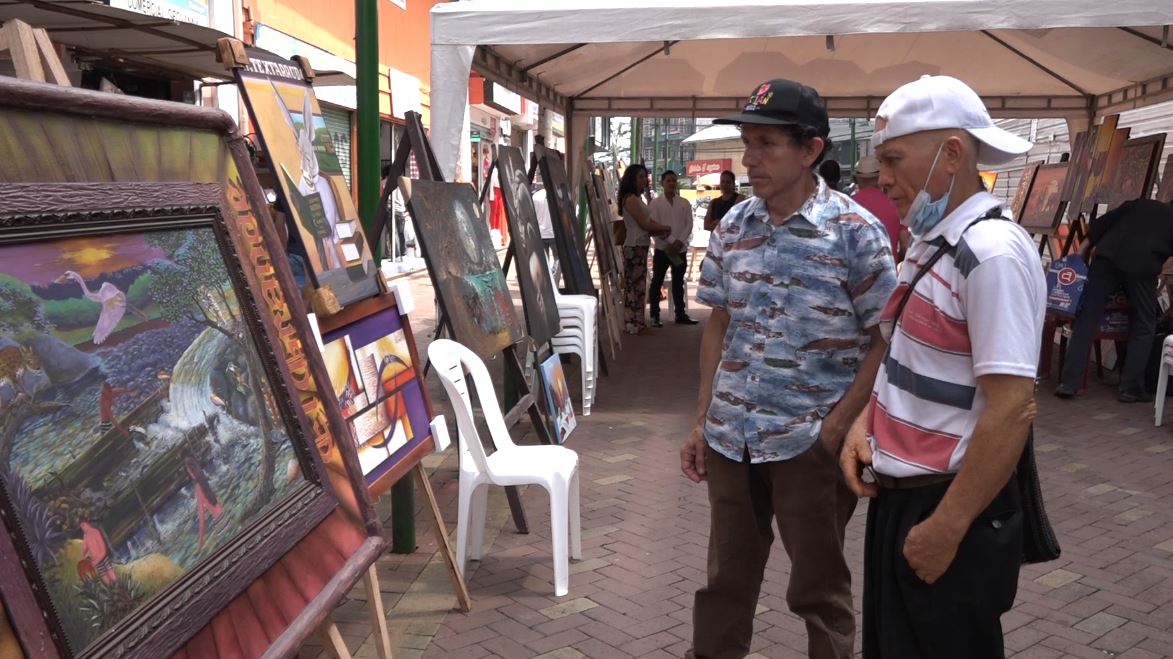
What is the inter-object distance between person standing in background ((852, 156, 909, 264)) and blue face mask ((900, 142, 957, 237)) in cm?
488

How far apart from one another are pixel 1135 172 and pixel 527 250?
5.71 m

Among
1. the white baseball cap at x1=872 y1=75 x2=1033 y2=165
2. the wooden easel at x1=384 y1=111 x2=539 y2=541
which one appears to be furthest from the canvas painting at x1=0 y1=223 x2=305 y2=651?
the wooden easel at x1=384 y1=111 x2=539 y2=541

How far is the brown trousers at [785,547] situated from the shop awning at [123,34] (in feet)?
15.1

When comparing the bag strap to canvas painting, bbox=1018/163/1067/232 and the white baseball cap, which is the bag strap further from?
canvas painting, bbox=1018/163/1067/232

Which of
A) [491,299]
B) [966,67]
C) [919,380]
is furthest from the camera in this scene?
[966,67]

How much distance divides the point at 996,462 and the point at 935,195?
57cm

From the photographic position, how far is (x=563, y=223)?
8.74 meters

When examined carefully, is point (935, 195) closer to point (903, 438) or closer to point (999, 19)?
point (903, 438)

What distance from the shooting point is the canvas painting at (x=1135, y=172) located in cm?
890

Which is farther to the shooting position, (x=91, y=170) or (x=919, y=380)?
(x=919, y=380)

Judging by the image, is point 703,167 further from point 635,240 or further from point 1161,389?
point 1161,389

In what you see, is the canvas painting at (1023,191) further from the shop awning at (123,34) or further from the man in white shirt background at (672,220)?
the shop awning at (123,34)

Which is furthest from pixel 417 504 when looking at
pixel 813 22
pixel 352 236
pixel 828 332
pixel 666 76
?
pixel 666 76

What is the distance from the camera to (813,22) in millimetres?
6219
